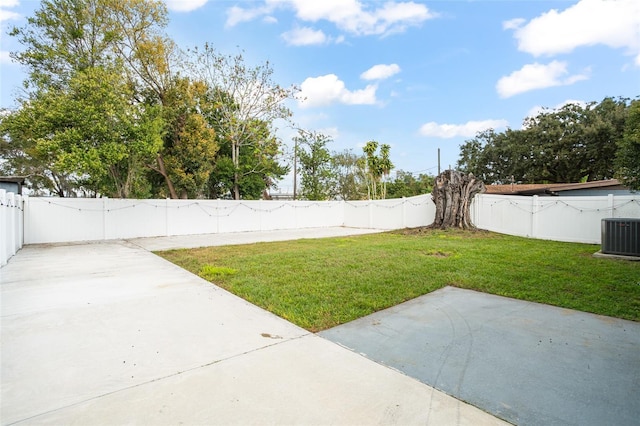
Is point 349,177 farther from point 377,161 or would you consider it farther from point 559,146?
point 559,146

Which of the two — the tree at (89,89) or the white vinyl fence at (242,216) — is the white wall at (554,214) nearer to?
the white vinyl fence at (242,216)

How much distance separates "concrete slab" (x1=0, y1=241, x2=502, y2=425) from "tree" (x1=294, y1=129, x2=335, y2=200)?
2023 centimetres

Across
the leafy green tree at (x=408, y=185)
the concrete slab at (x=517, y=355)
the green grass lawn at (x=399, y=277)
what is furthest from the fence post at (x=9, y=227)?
the leafy green tree at (x=408, y=185)

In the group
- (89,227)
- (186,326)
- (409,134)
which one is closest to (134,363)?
(186,326)

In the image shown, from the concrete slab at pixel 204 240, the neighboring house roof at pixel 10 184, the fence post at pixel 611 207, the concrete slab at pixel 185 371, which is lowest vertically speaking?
the concrete slab at pixel 204 240

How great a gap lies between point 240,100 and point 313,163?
7043 mm

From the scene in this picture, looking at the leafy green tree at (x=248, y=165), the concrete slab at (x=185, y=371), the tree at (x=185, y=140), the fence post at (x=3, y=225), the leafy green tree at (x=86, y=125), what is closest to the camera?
the concrete slab at (x=185, y=371)

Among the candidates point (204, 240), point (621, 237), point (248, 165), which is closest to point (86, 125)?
point (204, 240)

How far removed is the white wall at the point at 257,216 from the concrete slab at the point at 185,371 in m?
4.81

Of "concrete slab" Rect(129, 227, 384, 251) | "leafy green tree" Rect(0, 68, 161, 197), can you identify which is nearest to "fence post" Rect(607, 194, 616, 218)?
"concrete slab" Rect(129, 227, 384, 251)

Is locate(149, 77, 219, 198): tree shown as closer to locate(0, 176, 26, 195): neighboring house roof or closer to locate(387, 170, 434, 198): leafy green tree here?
locate(0, 176, 26, 195): neighboring house roof

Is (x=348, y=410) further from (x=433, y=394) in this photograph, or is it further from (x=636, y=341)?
(x=636, y=341)

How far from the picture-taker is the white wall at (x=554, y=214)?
9.02m

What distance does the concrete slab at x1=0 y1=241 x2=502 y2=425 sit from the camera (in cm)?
187
